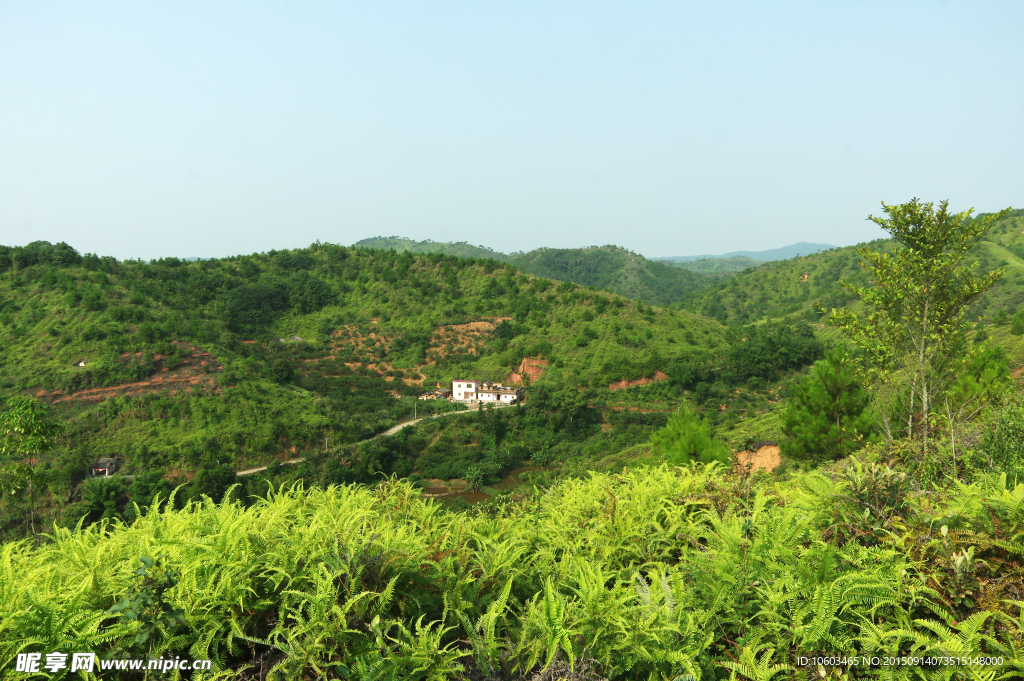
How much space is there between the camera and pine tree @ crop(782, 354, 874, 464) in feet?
41.1

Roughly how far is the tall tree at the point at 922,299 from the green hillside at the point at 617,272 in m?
88.1

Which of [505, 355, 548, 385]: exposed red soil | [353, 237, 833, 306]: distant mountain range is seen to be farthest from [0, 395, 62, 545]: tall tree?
[353, 237, 833, 306]: distant mountain range

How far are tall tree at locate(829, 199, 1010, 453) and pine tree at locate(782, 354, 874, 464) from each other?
4.63m

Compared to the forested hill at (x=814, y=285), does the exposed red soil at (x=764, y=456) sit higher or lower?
lower

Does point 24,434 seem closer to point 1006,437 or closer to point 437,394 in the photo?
point 1006,437

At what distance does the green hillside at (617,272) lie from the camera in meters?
102

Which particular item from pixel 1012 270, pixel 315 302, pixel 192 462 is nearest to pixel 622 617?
pixel 192 462

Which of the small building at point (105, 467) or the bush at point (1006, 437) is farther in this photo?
the small building at point (105, 467)

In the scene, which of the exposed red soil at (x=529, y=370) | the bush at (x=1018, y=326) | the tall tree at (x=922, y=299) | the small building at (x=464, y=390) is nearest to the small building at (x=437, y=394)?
the small building at (x=464, y=390)

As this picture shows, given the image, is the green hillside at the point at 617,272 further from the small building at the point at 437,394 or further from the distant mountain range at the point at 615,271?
the small building at the point at 437,394

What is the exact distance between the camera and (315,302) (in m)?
51.6

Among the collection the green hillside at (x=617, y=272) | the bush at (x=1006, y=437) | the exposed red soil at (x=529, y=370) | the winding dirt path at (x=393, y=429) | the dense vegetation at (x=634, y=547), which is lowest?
the winding dirt path at (x=393, y=429)

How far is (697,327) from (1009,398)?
39.9 meters

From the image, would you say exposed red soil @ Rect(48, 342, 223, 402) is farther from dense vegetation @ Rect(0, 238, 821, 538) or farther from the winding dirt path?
the winding dirt path
